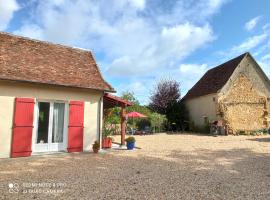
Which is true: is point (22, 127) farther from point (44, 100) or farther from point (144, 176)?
point (144, 176)

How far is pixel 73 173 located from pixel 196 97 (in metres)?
18.4

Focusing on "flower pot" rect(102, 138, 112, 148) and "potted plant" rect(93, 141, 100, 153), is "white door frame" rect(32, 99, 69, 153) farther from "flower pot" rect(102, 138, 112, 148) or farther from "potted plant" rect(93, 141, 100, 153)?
"flower pot" rect(102, 138, 112, 148)

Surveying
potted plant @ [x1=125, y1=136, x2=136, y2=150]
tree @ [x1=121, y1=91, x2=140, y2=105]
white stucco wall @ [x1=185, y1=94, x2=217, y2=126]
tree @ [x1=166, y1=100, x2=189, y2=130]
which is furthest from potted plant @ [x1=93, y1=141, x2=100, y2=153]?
tree @ [x1=121, y1=91, x2=140, y2=105]

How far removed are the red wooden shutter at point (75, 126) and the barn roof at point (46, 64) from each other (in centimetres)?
82

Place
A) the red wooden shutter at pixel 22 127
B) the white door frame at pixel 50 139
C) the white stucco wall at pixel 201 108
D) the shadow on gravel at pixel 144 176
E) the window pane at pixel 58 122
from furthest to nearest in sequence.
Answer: the white stucco wall at pixel 201 108, the window pane at pixel 58 122, the white door frame at pixel 50 139, the red wooden shutter at pixel 22 127, the shadow on gravel at pixel 144 176

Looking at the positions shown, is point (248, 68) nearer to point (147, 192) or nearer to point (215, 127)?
point (215, 127)

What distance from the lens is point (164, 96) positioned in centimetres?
2545

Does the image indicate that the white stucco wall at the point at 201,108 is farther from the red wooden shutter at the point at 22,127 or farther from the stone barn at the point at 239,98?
the red wooden shutter at the point at 22,127

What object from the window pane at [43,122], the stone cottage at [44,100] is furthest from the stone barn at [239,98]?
the window pane at [43,122]

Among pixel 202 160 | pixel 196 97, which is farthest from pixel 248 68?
pixel 202 160

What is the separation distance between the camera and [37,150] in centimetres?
892

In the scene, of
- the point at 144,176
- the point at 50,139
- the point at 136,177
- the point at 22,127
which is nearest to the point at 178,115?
the point at 50,139

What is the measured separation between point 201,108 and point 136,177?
17321 mm

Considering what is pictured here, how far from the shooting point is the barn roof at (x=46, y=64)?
8.91 m
